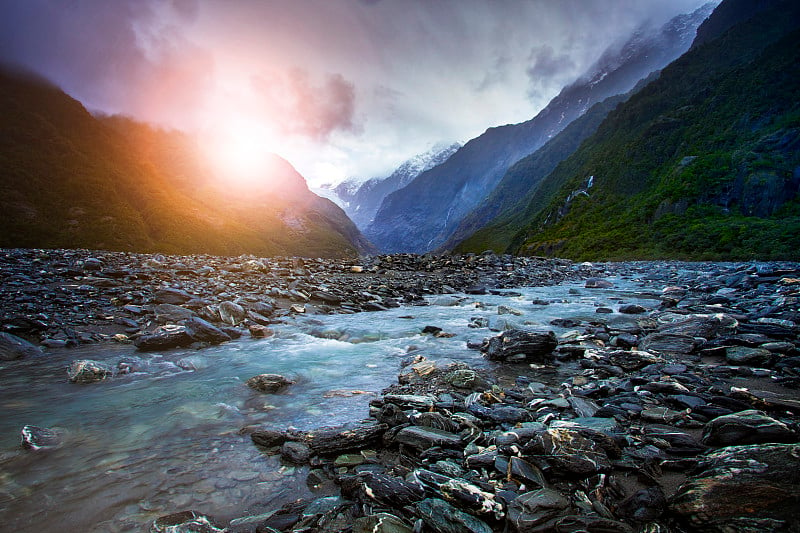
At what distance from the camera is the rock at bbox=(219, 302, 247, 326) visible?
13133mm

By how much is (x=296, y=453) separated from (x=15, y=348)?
10.00 metres

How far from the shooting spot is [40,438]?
5152mm

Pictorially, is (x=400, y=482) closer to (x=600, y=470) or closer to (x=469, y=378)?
(x=600, y=470)

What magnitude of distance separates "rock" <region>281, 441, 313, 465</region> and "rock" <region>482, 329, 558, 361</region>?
5.93 meters

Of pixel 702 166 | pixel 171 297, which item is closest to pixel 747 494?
pixel 171 297

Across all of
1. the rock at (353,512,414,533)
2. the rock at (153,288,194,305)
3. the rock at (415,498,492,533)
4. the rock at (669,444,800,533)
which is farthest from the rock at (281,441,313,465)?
the rock at (153,288,194,305)

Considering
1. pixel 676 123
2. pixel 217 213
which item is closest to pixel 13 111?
pixel 217 213

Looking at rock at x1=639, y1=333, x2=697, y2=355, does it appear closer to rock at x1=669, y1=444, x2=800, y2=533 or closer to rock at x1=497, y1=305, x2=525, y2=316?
rock at x1=669, y1=444, x2=800, y2=533

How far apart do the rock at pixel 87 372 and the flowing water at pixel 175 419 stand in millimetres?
302

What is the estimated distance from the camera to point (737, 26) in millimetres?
128000

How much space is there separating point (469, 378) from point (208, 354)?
25.1 ft

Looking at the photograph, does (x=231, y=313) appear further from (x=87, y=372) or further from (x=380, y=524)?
(x=380, y=524)

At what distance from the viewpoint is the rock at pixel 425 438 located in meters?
4.61

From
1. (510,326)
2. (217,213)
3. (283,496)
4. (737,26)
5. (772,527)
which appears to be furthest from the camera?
(217,213)
